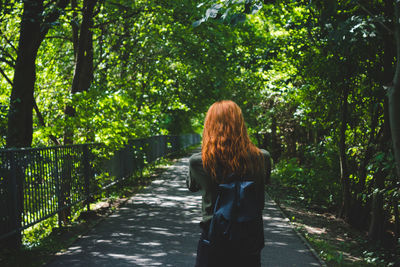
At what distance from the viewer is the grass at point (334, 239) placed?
5746 millimetres

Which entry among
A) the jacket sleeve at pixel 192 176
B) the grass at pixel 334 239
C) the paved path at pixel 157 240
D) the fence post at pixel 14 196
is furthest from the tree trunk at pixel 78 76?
the jacket sleeve at pixel 192 176

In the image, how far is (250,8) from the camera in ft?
14.1

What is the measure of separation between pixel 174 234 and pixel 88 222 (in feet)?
6.34

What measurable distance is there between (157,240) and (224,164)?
4.04 metres

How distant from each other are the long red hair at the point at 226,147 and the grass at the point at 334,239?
3.41 metres

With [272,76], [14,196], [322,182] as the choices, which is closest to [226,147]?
[14,196]

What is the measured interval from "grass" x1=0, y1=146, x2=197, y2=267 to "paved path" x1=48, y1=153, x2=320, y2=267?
0.20 metres

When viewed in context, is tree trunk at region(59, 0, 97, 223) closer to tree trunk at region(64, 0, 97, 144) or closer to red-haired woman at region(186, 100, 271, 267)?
tree trunk at region(64, 0, 97, 144)

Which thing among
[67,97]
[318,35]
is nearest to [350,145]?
[318,35]

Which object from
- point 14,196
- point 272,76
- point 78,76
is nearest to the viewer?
point 14,196

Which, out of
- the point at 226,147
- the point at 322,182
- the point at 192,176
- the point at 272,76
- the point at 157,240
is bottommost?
the point at 157,240

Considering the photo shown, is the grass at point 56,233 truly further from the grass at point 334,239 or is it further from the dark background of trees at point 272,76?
the grass at point 334,239

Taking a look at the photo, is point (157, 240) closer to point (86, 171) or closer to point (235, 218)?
point (86, 171)

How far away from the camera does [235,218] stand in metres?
2.63
